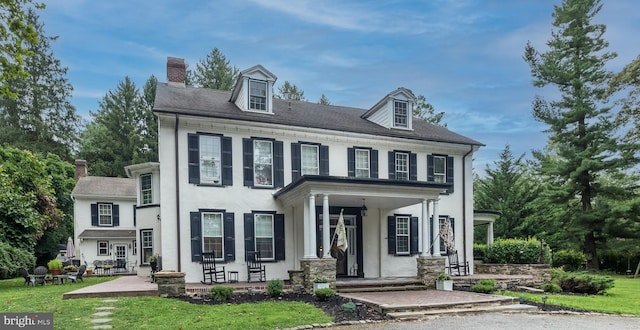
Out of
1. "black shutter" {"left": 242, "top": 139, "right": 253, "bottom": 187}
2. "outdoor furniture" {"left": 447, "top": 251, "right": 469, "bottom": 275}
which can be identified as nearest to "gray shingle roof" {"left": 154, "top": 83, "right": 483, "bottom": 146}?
"black shutter" {"left": 242, "top": 139, "right": 253, "bottom": 187}

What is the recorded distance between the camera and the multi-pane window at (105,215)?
87.2ft

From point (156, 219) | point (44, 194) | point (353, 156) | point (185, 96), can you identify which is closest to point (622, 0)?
point (353, 156)

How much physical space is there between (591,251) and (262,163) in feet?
64.1

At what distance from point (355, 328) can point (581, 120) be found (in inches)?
854

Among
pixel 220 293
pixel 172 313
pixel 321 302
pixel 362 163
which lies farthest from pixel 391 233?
pixel 172 313

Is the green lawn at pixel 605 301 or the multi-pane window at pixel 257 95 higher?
the multi-pane window at pixel 257 95

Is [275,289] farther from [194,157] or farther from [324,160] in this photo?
[324,160]

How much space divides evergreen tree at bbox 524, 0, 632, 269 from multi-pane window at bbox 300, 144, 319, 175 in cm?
1568

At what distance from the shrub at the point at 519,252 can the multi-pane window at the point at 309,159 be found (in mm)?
8620

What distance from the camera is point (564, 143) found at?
80.0ft

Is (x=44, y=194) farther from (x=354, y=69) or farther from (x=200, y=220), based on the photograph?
(x=354, y=69)

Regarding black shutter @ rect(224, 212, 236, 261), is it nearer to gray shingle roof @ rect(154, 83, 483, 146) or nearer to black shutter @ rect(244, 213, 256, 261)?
black shutter @ rect(244, 213, 256, 261)

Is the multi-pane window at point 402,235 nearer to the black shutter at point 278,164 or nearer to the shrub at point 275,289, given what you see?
the black shutter at point 278,164

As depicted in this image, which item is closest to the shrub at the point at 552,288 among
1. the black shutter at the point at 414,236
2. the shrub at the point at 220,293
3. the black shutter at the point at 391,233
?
the black shutter at the point at 414,236
